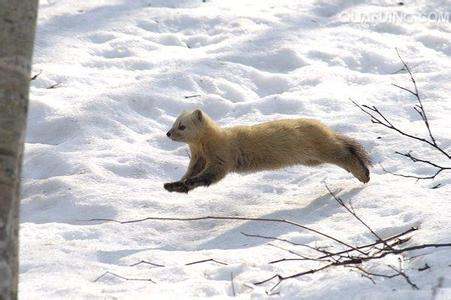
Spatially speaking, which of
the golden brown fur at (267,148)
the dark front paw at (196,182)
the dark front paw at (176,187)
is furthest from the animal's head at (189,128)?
the dark front paw at (176,187)

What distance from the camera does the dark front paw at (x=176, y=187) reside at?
5.64 m

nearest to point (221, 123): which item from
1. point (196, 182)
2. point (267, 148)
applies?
point (267, 148)

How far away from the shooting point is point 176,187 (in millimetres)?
5664

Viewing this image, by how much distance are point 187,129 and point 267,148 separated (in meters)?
0.65

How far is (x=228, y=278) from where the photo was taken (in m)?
4.17

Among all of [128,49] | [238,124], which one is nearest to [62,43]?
[128,49]

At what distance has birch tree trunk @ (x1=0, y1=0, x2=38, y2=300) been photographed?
2.72 m

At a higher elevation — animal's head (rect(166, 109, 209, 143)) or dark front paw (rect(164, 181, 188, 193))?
animal's head (rect(166, 109, 209, 143))

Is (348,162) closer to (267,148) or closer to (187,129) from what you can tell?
(267,148)

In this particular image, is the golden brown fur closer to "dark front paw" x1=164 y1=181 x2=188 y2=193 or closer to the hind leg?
the hind leg

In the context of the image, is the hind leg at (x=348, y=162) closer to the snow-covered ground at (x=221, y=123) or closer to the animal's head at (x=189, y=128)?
the snow-covered ground at (x=221, y=123)

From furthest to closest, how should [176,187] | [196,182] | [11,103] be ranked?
[196,182] → [176,187] → [11,103]

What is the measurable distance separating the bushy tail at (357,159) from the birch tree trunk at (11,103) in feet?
11.5

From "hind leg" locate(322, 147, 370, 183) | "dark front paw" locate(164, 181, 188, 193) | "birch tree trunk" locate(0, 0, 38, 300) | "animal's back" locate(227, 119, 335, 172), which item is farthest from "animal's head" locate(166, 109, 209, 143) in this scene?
"birch tree trunk" locate(0, 0, 38, 300)
